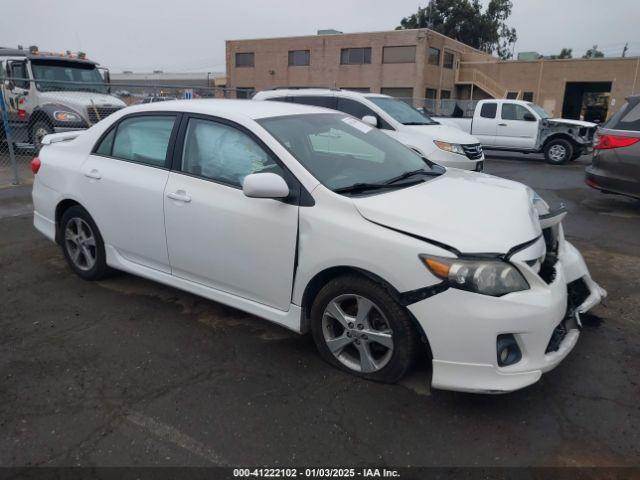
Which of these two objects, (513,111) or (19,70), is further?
(513,111)

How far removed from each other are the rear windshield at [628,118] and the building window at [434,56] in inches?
1300

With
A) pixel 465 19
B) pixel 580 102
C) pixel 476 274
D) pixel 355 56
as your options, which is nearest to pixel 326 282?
pixel 476 274

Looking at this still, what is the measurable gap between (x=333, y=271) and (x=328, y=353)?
55 cm

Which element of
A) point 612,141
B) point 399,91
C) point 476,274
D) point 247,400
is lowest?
point 247,400

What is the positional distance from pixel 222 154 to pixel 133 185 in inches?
33.9

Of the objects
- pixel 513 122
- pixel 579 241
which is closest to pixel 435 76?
pixel 513 122

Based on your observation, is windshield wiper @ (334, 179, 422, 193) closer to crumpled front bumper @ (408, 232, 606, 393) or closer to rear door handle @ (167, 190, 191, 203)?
crumpled front bumper @ (408, 232, 606, 393)

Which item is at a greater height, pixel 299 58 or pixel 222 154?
pixel 299 58

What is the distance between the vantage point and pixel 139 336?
→ 377 cm

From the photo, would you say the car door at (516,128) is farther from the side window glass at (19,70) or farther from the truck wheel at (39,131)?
the side window glass at (19,70)

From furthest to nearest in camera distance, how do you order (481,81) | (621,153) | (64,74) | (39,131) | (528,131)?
(481,81) → (528,131) → (64,74) → (39,131) → (621,153)

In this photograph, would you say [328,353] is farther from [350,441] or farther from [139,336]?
[139,336]

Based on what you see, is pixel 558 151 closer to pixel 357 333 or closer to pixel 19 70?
pixel 357 333

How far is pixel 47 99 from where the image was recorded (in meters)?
11.6
